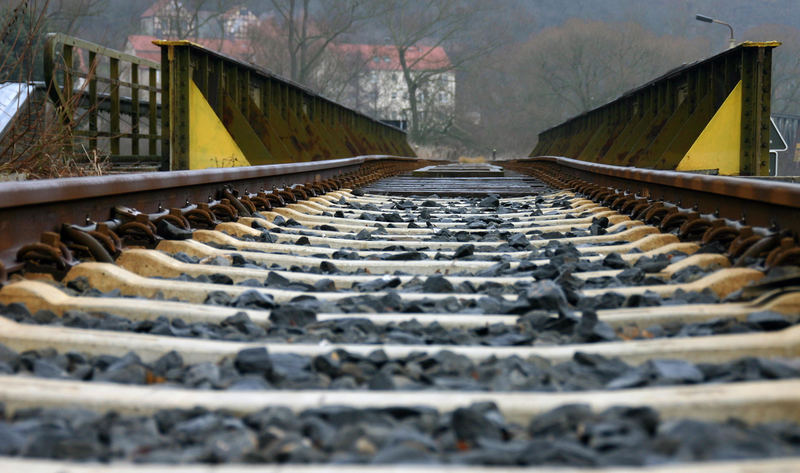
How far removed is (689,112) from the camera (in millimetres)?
9016

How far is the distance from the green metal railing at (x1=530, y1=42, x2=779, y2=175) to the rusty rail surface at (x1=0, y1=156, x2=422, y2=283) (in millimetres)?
4542

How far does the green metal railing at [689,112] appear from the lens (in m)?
7.29

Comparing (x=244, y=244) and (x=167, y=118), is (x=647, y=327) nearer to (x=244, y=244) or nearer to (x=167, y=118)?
A: (x=244, y=244)

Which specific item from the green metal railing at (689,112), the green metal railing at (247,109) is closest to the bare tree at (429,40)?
the green metal railing at (247,109)

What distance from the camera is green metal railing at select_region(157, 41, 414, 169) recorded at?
7031 mm

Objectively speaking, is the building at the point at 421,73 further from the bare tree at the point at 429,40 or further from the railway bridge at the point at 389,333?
the railway bridge at the point at 389,333

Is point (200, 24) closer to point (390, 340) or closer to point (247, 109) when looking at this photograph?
point (247, 109)

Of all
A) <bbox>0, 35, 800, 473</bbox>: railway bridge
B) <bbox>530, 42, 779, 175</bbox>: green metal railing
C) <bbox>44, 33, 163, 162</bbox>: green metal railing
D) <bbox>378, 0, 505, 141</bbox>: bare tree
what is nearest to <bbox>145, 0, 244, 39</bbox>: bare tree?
<bbox>378, 0, 505, 141</bbox>: bare tree

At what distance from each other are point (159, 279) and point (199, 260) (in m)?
0.53

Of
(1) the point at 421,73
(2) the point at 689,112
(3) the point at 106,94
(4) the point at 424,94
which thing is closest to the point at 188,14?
(1) the point at 421,73

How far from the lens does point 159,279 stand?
295cm

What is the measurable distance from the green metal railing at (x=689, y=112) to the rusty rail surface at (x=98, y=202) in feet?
14.9

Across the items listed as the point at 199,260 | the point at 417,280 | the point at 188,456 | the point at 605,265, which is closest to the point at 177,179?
the point at 199,260

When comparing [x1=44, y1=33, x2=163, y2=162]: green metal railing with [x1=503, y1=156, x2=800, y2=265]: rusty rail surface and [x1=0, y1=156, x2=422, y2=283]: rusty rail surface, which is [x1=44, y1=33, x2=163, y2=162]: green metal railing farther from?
[x1=503, y1=156, x2=800, y2=265]: rusty rail surface
